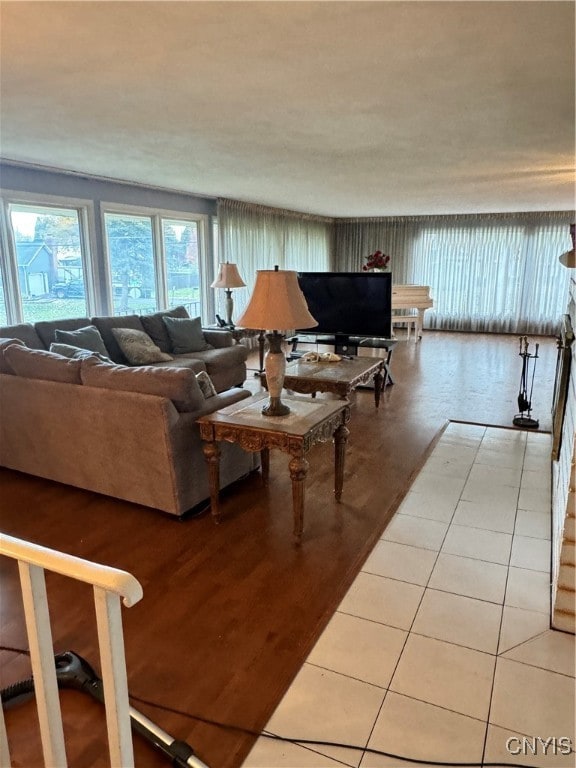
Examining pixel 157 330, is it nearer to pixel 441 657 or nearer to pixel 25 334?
pixel 25 334

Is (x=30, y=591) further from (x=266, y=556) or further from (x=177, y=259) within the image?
(x=177, y=259)

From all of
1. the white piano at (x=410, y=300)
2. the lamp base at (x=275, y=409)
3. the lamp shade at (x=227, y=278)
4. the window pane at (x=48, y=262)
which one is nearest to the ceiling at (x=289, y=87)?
the window pane at (x=48, y=262)

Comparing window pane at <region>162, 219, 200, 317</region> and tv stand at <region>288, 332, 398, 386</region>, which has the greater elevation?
window pane at <region>162, 219, 200, 317</region>

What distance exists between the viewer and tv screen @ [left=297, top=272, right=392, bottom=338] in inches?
205

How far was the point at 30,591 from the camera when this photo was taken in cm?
93

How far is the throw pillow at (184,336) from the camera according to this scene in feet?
18.5

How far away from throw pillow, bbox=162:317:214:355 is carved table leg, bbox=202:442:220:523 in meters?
2.91

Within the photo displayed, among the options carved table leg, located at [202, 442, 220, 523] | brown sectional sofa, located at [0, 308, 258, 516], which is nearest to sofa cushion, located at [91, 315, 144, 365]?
brown sectional sofa, located at [0, 308, 258, 516]

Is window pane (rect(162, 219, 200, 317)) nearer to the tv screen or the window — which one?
the window

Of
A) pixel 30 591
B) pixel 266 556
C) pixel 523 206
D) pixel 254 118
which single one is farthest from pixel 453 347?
pixel 30 591

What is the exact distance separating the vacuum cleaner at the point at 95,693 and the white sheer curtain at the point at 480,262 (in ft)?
31.8

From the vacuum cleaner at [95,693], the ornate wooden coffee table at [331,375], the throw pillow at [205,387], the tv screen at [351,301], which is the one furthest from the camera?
the tv screen at [351,301]

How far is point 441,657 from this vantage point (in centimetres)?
191

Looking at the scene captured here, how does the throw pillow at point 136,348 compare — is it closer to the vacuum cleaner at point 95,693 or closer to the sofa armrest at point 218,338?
the sofa armrest at point 218,338
